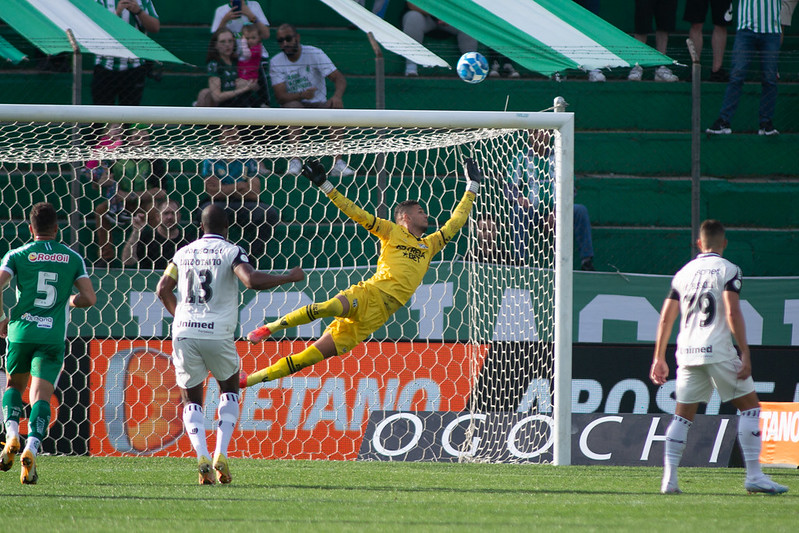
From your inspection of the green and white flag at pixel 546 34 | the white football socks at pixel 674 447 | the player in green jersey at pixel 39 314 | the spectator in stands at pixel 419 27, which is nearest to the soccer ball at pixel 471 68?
the green and white flag at pixel 546 34

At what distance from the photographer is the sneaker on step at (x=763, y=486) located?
18.5 ft

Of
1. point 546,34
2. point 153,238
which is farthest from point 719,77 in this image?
point 153,238

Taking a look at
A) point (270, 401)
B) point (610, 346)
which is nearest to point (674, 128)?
point (610, 346)

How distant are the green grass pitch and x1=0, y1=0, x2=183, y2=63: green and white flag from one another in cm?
462

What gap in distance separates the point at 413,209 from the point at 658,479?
9.83 feet

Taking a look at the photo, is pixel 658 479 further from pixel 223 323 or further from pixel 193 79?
pixel 193 79

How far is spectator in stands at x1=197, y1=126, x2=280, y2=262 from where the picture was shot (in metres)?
9.54

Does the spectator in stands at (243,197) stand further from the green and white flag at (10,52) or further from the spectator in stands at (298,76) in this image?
the green and white flag at (10,52)

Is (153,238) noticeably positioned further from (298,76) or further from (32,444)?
(32,444)

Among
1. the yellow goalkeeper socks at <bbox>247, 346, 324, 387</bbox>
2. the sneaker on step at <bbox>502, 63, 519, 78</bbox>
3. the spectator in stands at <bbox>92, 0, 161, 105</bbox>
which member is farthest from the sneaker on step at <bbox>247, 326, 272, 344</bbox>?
the sneaker on step at <bbox>502, 63, 519, 78</bbox>

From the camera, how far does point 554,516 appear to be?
4.80m

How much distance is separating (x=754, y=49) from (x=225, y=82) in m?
6.17

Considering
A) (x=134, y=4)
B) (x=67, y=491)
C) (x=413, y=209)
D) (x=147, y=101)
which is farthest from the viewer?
(x=147, y=101)

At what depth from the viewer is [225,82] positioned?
10945mm
